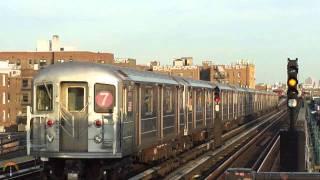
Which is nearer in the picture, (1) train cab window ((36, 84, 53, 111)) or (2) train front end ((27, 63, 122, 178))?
(2) train front end ((27, 63, 122, 178))

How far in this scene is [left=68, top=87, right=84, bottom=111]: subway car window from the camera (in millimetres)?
14227

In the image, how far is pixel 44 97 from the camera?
1455cm

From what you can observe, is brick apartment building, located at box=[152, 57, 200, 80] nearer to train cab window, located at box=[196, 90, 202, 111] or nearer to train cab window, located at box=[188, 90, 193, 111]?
train cab window, located at box=[196, 90, 202, 111]

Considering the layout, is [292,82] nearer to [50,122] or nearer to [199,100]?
[50,122]

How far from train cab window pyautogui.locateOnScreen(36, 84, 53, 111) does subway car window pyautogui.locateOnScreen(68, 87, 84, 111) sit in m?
0.47

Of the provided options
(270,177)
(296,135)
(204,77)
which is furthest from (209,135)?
(204,77)

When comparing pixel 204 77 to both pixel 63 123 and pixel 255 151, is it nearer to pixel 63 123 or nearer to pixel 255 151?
pixel 255 151

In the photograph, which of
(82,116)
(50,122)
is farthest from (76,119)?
(50,122)

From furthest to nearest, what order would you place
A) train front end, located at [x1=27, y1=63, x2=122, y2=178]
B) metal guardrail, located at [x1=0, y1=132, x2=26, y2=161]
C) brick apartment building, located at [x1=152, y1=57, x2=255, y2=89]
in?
brick apartment building, located at [x1=152, y1=57, x2=255, y2=89], metal guardrail, located at [x1=0, y1=132, x2=26, y2=161], train front end, located at [x1=27, y1=63, x2=122, y2=178]

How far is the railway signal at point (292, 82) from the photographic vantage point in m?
13.6

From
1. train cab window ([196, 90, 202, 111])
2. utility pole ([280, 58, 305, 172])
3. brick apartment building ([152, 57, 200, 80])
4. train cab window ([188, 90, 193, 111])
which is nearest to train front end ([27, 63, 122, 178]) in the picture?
utility pole ([280, 58, 305, 172])

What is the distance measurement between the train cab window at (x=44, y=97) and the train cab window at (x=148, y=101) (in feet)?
10.7

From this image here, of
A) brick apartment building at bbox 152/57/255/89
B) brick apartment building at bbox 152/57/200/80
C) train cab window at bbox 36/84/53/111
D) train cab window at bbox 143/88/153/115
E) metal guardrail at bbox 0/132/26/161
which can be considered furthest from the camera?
brick apartment building at bbox 152/57/255/89

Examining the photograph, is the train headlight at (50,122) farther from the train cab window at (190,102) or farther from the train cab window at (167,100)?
the train cab window at (190,102)
